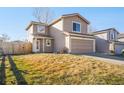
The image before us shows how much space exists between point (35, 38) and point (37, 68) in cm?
961

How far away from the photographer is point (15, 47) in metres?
17.4

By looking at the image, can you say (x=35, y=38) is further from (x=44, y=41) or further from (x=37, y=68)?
(x=37, y=68)

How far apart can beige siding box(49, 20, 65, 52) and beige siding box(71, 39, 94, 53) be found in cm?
105

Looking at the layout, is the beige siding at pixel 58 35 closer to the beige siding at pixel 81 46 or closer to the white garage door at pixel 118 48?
the beige siding at pixel 81 46

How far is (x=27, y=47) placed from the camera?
18219 mm

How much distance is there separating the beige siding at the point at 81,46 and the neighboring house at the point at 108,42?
462cm

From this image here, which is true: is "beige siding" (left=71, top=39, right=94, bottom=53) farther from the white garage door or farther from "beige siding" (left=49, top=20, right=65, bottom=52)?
the white garage door

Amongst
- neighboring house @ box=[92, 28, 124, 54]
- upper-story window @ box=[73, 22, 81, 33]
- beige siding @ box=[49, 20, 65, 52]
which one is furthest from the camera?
neighboring house @ box=[92, 28, 124, 54]

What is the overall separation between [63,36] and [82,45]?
1.92 m

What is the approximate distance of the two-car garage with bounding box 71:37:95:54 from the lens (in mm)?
17000

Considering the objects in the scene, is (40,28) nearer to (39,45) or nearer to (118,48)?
(39,45)

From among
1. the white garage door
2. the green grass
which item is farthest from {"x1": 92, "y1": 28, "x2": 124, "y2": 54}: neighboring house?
the green grass
